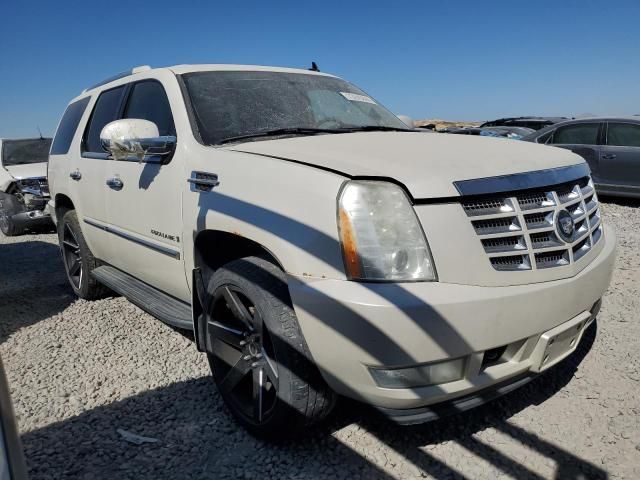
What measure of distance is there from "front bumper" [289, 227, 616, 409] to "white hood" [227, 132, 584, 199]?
42 centimetres

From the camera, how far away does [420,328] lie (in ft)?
5.92

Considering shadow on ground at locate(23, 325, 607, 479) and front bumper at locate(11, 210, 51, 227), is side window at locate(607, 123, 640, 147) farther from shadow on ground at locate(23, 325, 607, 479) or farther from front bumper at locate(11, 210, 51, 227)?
front bumper at locate(11, 210, 51, 227)

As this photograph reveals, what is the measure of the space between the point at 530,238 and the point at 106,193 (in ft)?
9.45

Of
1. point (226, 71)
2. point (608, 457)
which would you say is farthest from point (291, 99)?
point (608, 457)

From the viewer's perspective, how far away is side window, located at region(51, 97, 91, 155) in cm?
452

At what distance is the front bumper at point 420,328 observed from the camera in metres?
1.81

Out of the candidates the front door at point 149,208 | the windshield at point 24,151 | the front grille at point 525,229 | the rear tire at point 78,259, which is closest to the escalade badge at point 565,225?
the front grille at point 525,229

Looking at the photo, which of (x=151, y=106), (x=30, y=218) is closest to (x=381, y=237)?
(x=151, y=106)

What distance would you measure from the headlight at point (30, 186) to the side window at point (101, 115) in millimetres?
5097

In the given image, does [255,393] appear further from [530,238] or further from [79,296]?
[79,296]

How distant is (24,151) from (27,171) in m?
1.08

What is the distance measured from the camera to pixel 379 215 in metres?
1.92

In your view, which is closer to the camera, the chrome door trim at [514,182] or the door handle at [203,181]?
the chrome door trim at [514,182]

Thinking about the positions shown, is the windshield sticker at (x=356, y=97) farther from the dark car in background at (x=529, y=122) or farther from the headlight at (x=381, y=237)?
the dark car in background at (x=529, y=122)
